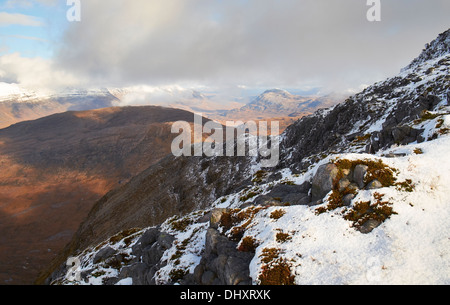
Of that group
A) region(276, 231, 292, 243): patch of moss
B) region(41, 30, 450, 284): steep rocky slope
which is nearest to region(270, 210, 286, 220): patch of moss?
region(41, 30, 450, 284): steep rocky slope

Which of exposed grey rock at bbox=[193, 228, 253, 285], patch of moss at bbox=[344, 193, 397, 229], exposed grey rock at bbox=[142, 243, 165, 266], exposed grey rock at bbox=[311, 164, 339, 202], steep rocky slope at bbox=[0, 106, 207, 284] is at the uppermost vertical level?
exposed grey rock at bbox=[311, 164, 339, 202]

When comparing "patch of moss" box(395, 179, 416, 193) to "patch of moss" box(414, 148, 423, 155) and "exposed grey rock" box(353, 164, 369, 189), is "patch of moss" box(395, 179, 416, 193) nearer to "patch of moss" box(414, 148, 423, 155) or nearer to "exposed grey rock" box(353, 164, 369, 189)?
"exposed grey rock" box(353, 164, 369, 189)

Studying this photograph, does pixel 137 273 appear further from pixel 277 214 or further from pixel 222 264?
pixel 277 214

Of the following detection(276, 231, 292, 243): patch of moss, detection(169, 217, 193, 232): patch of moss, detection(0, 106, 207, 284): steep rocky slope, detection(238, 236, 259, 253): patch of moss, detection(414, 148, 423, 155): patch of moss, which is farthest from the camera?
detection(0, 106, 207, 284): steep rocky slope

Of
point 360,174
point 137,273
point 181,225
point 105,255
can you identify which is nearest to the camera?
point 360,174

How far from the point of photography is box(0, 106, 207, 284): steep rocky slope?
232 feet

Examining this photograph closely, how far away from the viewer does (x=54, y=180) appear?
12975cm

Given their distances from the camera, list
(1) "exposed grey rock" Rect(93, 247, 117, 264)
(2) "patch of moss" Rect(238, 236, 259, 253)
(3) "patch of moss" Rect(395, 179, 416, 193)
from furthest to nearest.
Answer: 1. (1) "exposed grey rock" Rect(93, 247, 117, 264)
2. (2) "patch of moss" Rect(238, 236, 259, 253)
3. (3) "patch of moss" Rect(395, 179, 416, 193)

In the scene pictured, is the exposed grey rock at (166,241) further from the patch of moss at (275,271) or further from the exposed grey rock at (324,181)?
the exposed grey rock at (324,181)

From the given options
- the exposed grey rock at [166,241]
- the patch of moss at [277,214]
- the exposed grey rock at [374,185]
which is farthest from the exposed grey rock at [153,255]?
the exposed grey rock at [374,185]

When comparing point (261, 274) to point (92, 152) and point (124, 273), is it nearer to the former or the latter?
point (124, 273)

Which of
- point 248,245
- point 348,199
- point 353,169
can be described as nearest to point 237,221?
point 248,245

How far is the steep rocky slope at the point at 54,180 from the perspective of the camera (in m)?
70.8
